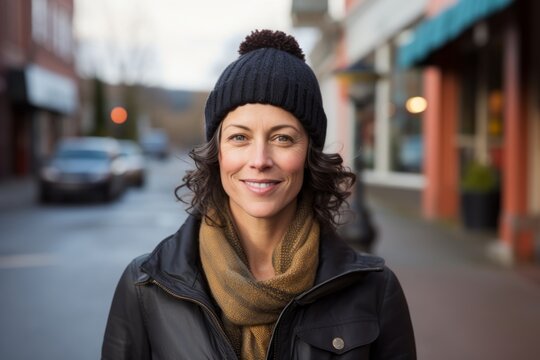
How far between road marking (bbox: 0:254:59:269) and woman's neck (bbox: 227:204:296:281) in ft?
24.0

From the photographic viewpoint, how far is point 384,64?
17.3 meters

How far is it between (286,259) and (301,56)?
2.04 feet

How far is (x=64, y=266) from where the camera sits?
29.0 feet

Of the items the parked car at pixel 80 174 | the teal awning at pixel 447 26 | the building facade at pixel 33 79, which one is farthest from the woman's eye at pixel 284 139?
the building facade at pixel 33 79

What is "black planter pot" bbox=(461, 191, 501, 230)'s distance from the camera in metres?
11.4

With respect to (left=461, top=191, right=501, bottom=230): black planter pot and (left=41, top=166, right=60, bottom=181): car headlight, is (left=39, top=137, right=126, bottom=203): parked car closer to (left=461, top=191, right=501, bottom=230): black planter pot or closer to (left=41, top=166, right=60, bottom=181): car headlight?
(left=41, top=166, right=60, bottom=181): car headlight

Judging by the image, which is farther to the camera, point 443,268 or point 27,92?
point 27,92

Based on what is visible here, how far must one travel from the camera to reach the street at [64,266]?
569 cm

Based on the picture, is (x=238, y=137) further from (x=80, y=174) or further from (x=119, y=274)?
(x=80, y=174)

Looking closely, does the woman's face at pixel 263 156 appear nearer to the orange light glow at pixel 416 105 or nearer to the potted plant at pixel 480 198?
the potted plant at pixel 480 198

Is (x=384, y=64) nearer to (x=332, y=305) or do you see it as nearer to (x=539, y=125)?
(x=539, y=125)

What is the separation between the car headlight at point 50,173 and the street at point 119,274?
11.1 ft

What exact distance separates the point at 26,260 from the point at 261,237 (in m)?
7.83

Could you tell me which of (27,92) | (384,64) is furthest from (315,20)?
(27,92)
